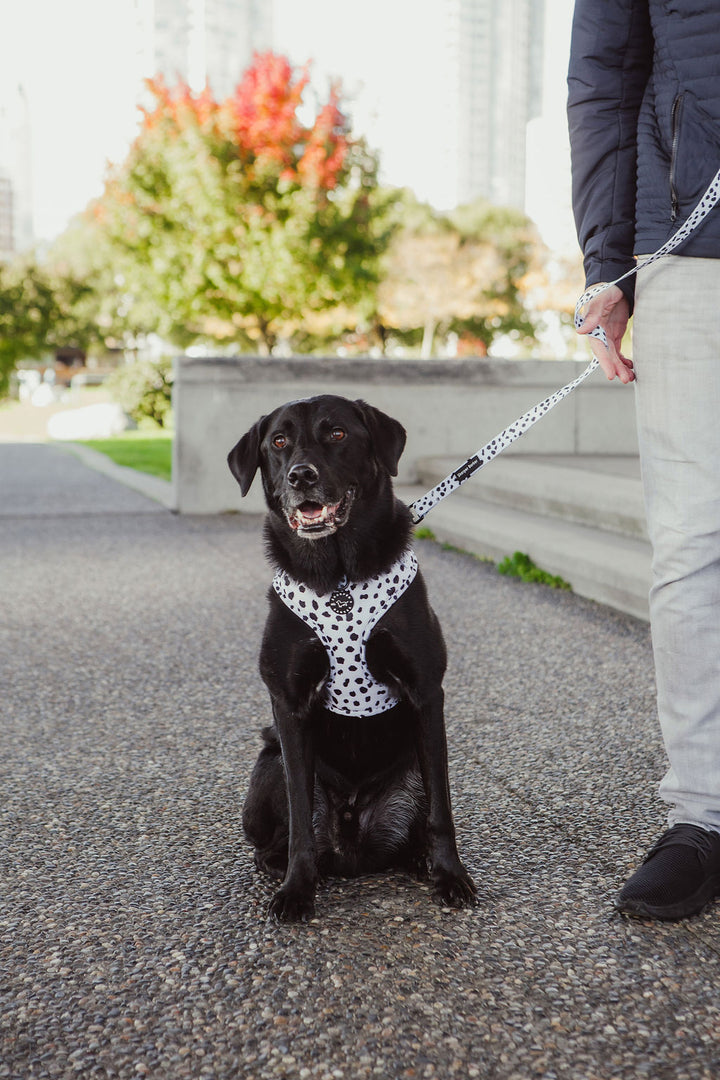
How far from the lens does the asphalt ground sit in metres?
1.89

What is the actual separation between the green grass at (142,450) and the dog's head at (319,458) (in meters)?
9.46

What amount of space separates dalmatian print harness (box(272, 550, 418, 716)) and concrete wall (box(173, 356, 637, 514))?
23.0ft

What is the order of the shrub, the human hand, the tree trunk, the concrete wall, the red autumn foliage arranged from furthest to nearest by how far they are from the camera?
the tree trunk, the shrub, the red autumn foliage, the concrete wall, the human hand

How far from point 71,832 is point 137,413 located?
18.9 m

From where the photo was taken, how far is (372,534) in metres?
2.60

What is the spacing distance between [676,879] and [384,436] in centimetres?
123

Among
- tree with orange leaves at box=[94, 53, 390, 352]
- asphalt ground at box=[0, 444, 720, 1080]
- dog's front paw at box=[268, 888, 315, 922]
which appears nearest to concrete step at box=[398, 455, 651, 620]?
asphalt ground at box=[0, 444, 720, 1080]

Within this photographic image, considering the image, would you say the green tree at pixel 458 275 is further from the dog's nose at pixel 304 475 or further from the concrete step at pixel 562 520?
the dog's nose at pixel 304 475

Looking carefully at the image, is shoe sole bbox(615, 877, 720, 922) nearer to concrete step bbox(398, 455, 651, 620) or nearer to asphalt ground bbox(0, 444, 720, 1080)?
asphalt ground bbox(0, 444, 720, 1080)

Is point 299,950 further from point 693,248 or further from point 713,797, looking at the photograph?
point 693,248

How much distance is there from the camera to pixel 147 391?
814 inches

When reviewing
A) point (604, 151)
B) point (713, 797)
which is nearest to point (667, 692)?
point (713, 797)

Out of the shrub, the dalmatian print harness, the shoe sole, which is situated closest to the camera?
the shoe sole

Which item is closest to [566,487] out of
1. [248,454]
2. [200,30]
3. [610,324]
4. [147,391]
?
[610,324]
